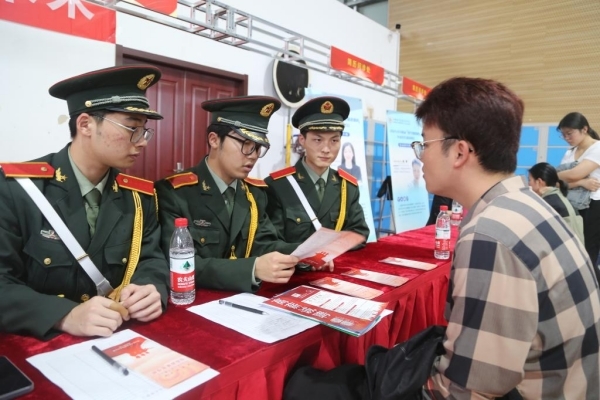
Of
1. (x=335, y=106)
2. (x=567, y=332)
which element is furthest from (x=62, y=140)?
(x=567, y=332)

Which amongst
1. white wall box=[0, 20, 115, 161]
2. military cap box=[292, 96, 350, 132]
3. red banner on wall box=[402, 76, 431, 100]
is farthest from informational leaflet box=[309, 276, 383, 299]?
red banner on wall box=[402, 76, 431, 100]

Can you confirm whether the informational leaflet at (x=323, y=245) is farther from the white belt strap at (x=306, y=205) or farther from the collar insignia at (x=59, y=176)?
the collar insignia at (x=59, y=176)

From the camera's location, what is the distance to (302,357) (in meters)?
1.04

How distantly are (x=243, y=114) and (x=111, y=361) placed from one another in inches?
43.5

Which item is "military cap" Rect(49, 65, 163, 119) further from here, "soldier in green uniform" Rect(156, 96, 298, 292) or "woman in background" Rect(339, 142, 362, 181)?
"woman in background" Rect(339, 142, 362, 181)

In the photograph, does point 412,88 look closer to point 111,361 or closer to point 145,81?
point 145,81

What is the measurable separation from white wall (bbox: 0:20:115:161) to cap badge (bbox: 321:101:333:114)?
1893mm

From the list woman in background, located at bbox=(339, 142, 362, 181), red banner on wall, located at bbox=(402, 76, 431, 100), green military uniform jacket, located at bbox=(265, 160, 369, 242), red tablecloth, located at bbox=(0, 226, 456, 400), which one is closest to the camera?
red tablecloth, located at bbox=(0, 226, 456, 400)

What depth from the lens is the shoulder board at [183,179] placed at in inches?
63.3

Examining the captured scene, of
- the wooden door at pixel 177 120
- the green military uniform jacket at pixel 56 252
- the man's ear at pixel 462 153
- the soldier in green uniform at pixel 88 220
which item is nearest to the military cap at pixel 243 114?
the soldier in green uniform at pixel 88 220

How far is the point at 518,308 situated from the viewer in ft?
2.43

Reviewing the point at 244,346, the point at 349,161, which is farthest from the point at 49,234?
the point at 349,161

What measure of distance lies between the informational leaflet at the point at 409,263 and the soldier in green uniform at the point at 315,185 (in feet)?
1.45

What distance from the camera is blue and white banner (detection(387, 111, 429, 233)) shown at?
477 cm
